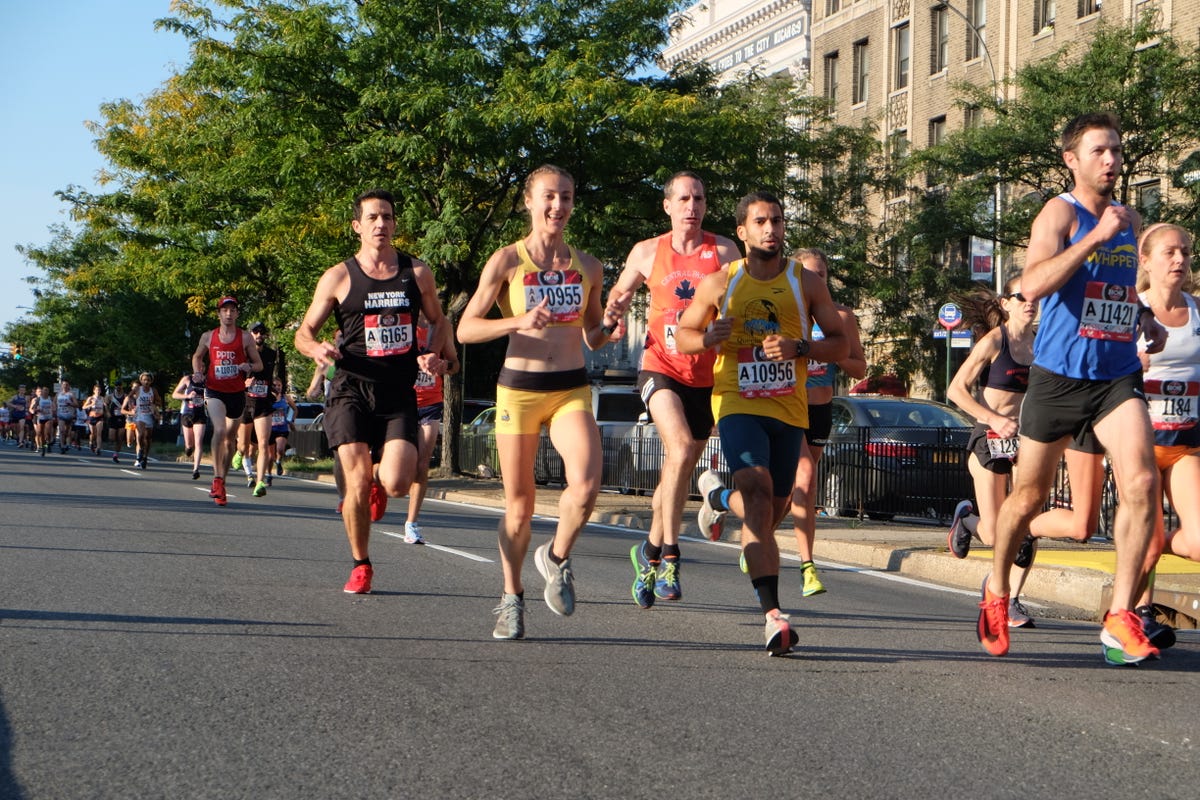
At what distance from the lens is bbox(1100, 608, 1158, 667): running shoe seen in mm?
6352

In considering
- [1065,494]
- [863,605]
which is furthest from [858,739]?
[1065,494]

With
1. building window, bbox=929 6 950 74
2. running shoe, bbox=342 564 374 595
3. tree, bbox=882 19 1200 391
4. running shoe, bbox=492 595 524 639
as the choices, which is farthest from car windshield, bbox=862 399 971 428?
building window, bbox=929 6 950 74

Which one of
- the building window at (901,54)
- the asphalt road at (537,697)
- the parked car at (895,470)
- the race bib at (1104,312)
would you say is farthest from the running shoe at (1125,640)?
the building window at (901,54)

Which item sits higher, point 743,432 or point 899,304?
point 899,304

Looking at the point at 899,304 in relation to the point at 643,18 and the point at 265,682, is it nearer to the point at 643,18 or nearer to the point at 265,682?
the point at 643,18

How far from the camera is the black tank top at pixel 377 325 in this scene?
28.0 ft

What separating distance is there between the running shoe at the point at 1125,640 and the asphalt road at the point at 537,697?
103 mm

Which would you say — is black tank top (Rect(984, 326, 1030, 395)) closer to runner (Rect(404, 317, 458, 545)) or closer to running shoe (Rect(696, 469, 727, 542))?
running shoe (Rect(696, 469, 727, 542))

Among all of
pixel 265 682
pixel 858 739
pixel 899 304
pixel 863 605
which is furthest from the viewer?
pixel 899 304

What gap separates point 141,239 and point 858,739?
125ft

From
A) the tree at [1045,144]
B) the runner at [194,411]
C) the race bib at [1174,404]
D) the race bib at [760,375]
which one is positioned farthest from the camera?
the tree at [1045,144]

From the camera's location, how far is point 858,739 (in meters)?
5.12

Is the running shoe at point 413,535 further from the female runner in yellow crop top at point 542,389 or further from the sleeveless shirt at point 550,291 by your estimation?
the sleeveless shirt at point 550,291

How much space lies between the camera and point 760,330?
22.7 ft
